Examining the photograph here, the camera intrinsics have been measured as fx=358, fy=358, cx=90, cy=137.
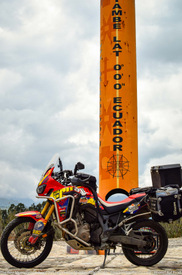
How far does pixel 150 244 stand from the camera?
17.4 ft

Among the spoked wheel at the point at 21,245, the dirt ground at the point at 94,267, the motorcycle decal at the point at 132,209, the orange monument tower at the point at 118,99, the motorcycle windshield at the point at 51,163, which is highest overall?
the orange monument tower at the point at 118,99

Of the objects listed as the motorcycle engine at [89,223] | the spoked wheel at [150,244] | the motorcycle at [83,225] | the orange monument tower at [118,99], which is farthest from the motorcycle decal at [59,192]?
the orange monument tower at [118,99]

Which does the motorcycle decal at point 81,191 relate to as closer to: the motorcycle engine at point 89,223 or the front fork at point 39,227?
the motorcycle engine at point 89,223

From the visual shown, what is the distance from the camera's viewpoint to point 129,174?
970 centimetres

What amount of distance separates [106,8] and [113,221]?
23.7 feet

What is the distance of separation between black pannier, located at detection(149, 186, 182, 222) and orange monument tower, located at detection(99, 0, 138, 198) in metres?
4.33

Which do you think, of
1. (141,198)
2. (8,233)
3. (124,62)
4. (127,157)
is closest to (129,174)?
(127,157)

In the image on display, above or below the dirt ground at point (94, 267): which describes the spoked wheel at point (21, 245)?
above

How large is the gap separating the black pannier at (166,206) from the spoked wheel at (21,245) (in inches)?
63.7

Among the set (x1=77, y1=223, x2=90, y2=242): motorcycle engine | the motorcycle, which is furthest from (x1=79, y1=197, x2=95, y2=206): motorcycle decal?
(x1=77, y1=223, x2=90, y2=242): motorcycle engine

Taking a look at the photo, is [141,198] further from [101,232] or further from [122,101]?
[122,101]

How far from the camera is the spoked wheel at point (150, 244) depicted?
17.4 ft

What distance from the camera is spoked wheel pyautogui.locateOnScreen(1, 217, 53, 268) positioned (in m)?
5.22

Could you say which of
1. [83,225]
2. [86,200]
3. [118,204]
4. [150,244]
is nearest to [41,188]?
[86,200]
